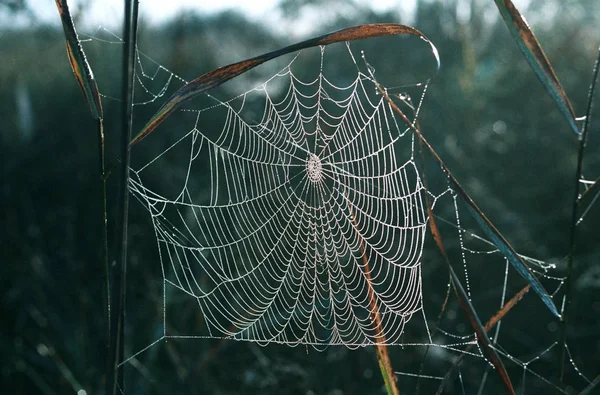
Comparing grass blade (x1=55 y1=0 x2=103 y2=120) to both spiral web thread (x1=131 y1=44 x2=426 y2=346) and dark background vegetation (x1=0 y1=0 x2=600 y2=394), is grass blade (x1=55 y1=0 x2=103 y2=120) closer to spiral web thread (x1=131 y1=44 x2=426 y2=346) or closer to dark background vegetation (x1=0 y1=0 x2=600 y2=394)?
spiral web thread (x1=131 y1=44 x2=426 y2=346)

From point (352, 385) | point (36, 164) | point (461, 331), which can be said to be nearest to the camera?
point (352, 385)

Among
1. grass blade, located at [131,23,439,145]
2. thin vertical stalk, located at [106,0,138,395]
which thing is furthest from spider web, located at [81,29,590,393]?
thin vertical stalk, located at [106,0,138,395]

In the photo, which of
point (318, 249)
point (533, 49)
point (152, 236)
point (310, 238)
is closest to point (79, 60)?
point (533, 49)

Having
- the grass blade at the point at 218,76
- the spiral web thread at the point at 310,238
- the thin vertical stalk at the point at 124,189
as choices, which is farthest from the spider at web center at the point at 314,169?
the thin vertical stalk at the point at 124,189

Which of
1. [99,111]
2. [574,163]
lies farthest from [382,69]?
[99,111]

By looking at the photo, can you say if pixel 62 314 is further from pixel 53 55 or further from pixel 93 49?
pixel 53 55

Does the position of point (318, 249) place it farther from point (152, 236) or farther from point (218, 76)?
point (218, 76)
